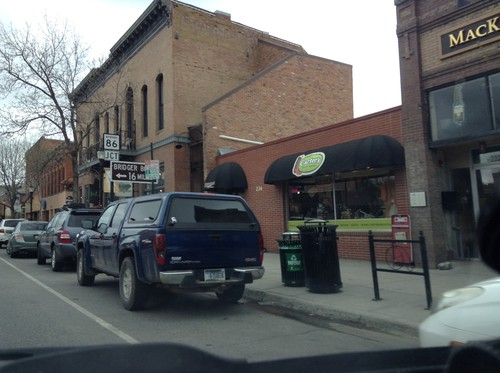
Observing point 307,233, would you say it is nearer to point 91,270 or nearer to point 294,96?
point 91,270

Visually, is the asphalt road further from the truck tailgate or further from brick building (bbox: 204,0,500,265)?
brick building (bbox: 204,0,500,265)

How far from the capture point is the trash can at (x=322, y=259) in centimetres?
866

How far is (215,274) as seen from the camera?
7.33 meters

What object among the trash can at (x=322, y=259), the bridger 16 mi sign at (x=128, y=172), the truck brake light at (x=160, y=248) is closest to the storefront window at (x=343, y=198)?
the trash can at (x=322, y=259)

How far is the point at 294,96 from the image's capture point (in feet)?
74.3

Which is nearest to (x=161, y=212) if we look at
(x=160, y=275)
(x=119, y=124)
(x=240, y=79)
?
(x=160, y=275)

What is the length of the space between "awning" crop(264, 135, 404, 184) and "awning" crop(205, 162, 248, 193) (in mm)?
1990

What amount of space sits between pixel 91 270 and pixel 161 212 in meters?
3.91

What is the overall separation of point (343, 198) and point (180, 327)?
8.59m

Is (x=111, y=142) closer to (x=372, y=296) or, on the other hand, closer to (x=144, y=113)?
(x=144, y=113)

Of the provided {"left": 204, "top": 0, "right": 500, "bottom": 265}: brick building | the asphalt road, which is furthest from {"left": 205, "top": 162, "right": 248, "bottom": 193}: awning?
the asphalt road

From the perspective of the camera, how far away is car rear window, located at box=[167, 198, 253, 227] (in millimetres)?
7368

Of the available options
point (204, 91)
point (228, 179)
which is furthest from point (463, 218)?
point (204, 91)

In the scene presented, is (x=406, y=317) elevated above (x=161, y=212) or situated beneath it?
situated beneath
